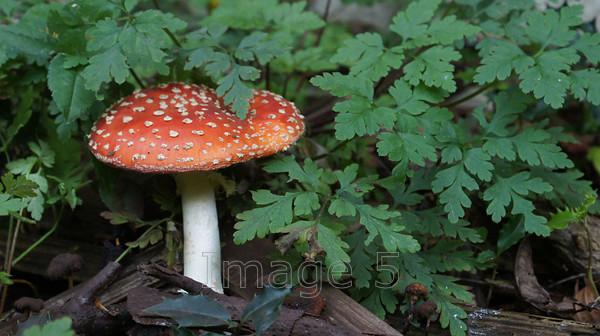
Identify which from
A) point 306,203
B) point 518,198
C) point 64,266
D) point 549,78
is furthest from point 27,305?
point 549,78

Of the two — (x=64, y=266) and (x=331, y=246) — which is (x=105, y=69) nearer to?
(x=64, y=266)

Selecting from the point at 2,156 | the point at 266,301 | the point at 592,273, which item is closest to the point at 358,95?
the point at 266,301

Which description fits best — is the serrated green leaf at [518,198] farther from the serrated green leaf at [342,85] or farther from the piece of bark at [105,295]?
the piece of bark at [105,295]

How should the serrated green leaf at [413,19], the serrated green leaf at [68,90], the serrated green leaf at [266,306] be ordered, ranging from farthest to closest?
the serrated green leaf at [413,19]
the serrated green leaf at [68,90]
the serrated green leaf at [266,306]

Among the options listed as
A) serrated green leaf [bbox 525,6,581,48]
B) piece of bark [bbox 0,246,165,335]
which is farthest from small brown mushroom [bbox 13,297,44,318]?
serrated green leaf [bbox 525,6,581,48]

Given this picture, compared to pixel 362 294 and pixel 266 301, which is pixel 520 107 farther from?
pixel 266 301

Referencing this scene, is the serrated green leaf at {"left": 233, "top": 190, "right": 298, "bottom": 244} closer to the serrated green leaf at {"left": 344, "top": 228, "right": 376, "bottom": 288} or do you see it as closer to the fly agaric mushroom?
the fly agaric mushroom

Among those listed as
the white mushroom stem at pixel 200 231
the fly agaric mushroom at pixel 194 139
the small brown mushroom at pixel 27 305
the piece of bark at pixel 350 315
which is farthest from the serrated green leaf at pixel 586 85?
the small brown mushroom at pixel 27 305
